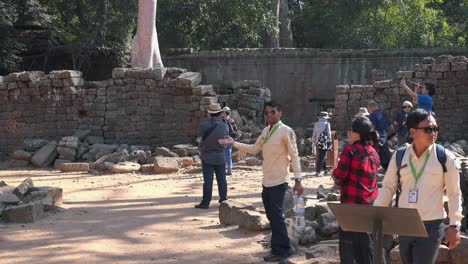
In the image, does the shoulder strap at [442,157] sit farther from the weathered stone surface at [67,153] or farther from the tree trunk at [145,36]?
the tree trunk at [145,36]

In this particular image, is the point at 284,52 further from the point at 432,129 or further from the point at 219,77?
the point at 432,129

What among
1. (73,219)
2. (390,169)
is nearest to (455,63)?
(73,219)

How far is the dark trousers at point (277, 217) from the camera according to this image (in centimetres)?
725

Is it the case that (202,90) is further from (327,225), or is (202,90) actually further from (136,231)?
(327,225)

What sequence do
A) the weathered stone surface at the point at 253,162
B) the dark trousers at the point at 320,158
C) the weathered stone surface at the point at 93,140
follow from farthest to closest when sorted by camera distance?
the weathered stone surface at the point at 93,140, the weathered stone surface at the point at 253,162, the dark trousers at the point at 320,158

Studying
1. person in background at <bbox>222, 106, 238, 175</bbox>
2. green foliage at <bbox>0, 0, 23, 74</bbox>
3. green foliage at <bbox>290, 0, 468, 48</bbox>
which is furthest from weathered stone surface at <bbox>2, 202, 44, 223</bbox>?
green foliage at <bbox>290, 0, 468, 48</bbox>

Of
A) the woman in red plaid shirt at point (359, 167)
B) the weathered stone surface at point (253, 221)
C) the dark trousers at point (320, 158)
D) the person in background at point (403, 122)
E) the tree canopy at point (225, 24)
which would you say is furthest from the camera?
the tree canopy at point (225, 24)

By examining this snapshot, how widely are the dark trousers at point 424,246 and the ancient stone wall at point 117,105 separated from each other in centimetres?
1378

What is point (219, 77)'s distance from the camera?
923 inches

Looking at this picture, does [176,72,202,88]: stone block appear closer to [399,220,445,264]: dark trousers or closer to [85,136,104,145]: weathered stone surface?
[85,136,104,145]: weathered stone surface

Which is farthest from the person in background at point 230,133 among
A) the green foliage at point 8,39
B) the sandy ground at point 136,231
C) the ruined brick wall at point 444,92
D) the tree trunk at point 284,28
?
the tree trunk at point 284,28

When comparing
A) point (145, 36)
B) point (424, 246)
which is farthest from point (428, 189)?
point (145, 36)

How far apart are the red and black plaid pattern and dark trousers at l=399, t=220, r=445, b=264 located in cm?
99

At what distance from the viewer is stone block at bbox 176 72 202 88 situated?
1848 cm
